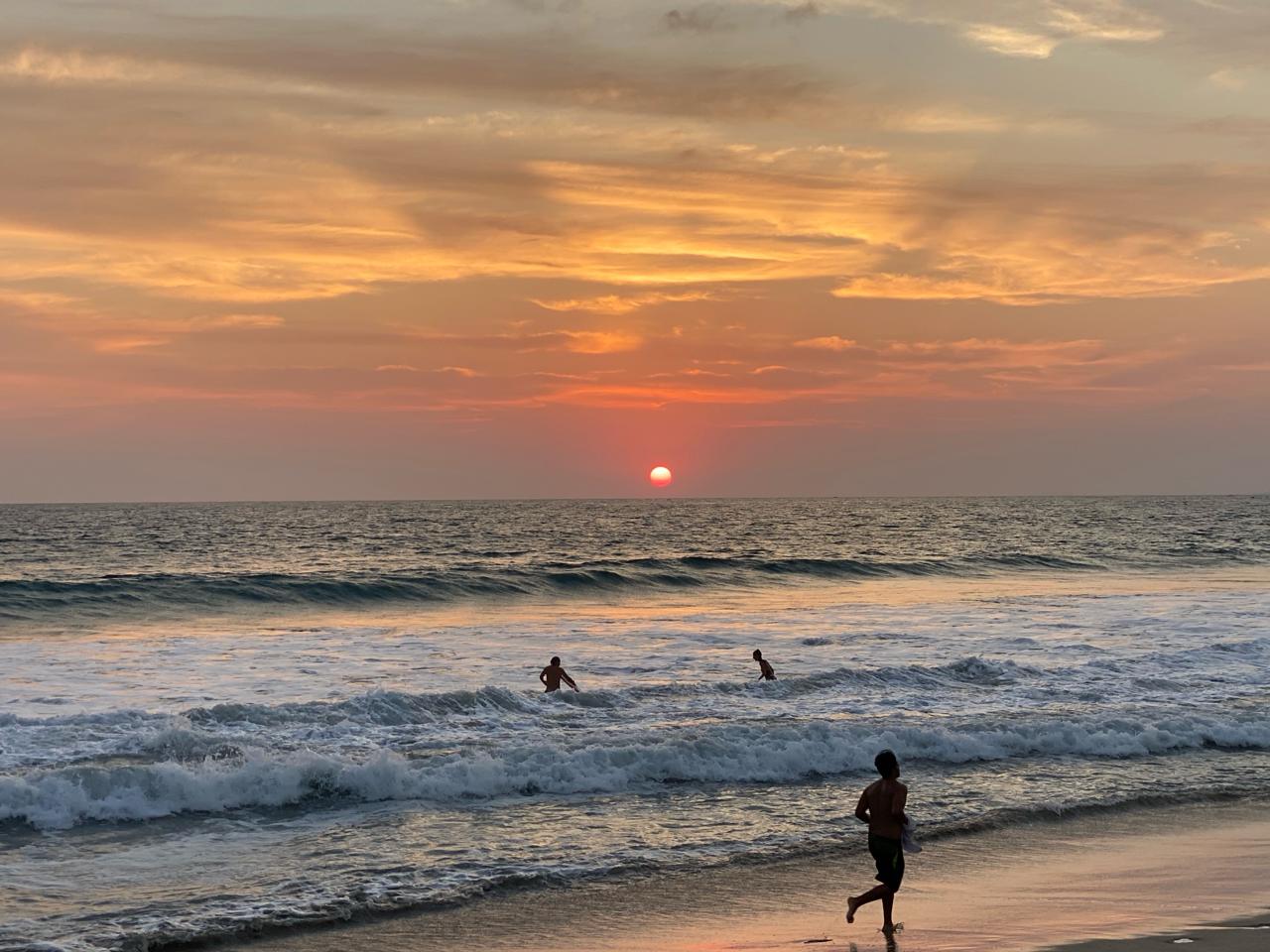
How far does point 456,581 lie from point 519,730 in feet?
100

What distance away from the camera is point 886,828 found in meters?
10.8

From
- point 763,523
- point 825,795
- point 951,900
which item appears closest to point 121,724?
point 825,795

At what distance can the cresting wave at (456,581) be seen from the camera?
42812mm

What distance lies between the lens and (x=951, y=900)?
38.0 ft

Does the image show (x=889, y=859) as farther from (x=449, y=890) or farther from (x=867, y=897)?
(x=449, y=890)

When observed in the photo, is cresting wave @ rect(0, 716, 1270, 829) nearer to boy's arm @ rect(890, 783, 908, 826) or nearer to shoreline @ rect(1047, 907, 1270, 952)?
boy's arm @ rect(890, 783, 908, 826)

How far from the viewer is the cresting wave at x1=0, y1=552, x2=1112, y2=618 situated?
42812mm

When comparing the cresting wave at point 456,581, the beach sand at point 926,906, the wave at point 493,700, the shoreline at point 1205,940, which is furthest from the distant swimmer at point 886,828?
the cresting wave at point 456,581

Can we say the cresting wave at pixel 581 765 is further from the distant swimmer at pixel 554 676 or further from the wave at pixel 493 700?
the distant swimmer at pixel 554 676

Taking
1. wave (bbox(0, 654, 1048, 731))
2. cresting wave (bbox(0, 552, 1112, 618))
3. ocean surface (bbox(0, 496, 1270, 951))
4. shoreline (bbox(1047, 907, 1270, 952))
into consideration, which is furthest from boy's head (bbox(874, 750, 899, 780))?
cresting wave (bbox(0, 552, 1112, 618))

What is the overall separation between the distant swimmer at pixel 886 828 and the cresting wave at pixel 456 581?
3472 cm

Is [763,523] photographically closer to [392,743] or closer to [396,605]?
[396,605]

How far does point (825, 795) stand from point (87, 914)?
30.4 feet

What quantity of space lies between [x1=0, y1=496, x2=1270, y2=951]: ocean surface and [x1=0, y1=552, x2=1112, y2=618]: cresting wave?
34 cm
